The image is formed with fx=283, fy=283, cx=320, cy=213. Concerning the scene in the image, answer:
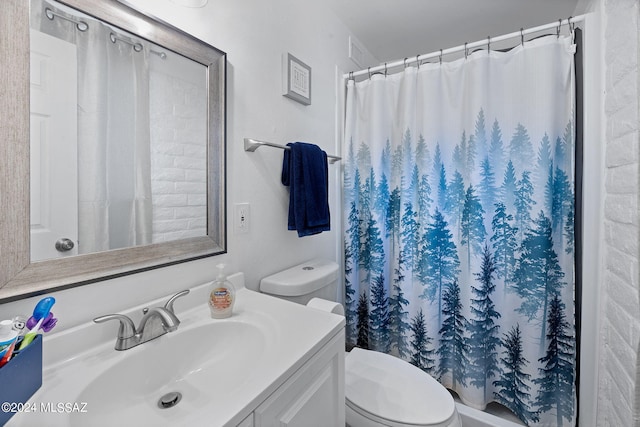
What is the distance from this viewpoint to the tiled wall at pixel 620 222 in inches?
35.3

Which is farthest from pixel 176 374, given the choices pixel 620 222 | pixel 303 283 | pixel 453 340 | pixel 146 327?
pixel 620 222

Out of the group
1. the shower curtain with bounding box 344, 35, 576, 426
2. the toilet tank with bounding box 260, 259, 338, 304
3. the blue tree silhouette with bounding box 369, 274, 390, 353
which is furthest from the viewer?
the blue tree silhouette with bounding box 369, 274, 390, 353

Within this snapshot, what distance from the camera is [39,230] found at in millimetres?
657

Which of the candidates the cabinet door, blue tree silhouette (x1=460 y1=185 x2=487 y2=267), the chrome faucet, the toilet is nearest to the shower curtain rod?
blue tree silhouette (x1=460 y1=185 x2=487 y2=267)

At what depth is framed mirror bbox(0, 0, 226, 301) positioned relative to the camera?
0.62m

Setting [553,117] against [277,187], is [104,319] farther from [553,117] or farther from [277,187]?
[553,117]

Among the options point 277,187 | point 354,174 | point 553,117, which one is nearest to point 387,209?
point 354,174

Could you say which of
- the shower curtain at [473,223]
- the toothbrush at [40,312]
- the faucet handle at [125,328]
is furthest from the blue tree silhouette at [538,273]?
the toothbrush at [40,312]

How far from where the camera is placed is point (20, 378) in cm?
48

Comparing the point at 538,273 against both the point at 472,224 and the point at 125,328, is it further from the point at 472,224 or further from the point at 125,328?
the point at 125,328

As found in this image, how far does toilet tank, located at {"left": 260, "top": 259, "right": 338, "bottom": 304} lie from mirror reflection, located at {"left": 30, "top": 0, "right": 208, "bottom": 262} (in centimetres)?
38

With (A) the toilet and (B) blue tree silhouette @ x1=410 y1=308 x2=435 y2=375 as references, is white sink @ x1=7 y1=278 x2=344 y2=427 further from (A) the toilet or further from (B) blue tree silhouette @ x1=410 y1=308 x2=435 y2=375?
(B) blue tree silhouette @ x1=410 y1=308 x2=435 y2=375

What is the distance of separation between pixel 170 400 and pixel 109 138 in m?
0.71

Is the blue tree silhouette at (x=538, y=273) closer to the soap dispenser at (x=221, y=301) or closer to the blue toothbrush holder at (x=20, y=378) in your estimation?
the soap dispenser at (x=221, y=301)
